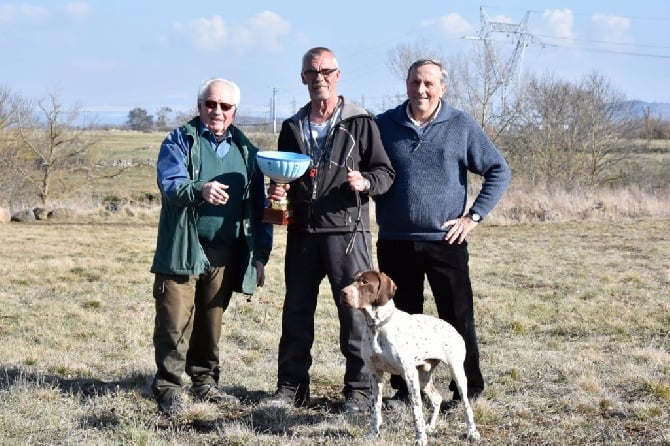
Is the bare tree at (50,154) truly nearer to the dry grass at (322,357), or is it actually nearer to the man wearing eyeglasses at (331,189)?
the dry grass at (322,357)

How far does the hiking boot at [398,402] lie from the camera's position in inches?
187

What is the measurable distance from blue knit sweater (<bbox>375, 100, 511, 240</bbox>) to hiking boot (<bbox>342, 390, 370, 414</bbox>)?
1071 mm

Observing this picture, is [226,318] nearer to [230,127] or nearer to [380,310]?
[230,127]

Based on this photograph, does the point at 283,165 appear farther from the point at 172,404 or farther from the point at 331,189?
the point at 172,404

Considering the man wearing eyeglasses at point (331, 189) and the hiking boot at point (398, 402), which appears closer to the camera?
the man wearing eyeglasses at point (331, 189)

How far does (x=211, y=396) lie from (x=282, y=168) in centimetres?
178

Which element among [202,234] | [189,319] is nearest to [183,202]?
[202,234]

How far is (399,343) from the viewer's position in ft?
13.2

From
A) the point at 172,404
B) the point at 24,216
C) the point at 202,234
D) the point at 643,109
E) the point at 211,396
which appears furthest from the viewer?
the point at 643,109

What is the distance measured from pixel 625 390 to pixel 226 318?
14.8ft

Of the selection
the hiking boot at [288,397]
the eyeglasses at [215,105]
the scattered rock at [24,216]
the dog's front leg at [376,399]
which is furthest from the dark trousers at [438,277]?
the scattered rock at [24,216]

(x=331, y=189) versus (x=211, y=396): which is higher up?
(x=331, y=189)

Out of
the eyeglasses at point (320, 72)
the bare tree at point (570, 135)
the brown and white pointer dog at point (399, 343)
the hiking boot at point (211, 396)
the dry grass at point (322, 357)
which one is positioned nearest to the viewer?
the brown and white pointer dog at point (399, 343)

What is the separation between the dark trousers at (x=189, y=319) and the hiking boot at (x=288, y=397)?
0.51 metres
